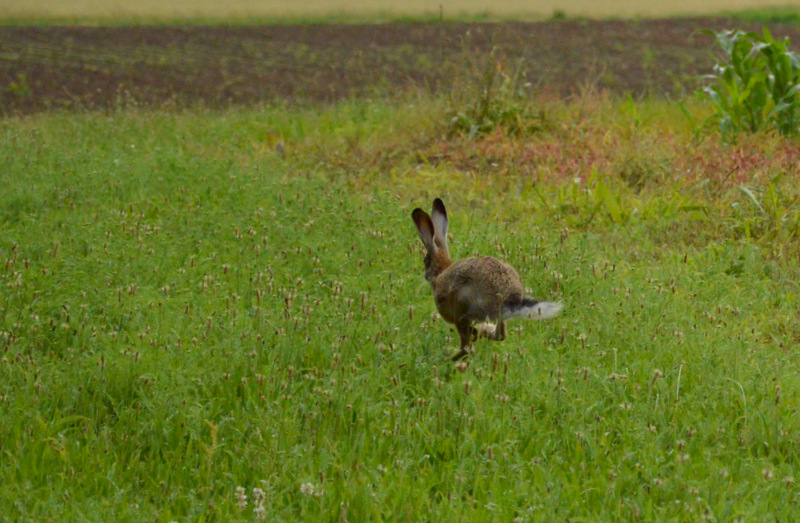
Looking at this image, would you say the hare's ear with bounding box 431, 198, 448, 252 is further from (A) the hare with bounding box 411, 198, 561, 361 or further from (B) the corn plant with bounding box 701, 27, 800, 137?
(B) the corn plant with bounding box 701, 27, 800, 137

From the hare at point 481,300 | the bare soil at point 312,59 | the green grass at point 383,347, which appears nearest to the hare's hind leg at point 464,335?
the hare at point 481,300

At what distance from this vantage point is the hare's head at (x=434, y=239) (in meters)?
5.14

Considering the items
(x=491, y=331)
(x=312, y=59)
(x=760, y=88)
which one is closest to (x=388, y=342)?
(x=491, y=331)

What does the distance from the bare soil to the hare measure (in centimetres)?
606

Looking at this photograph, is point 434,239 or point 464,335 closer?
point 464,335

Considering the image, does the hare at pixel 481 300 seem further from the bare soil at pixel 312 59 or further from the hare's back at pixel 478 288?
the bare soil at pixel 312 59

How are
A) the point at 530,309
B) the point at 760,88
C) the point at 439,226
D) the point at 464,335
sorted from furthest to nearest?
the point at 760,88 → the point at 439,226 → the point at 464,335 → the point at 530,309

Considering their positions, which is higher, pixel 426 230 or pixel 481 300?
pixel 426 230

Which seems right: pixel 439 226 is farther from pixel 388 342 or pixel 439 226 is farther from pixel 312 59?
pixel 312 59

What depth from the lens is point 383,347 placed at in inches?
184

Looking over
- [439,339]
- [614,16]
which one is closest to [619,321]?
[439,339]

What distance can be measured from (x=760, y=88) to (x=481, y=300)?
594 centimetres

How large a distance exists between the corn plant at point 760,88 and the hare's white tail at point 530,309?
18.4 ft

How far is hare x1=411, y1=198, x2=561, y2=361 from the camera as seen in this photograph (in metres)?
4.58
